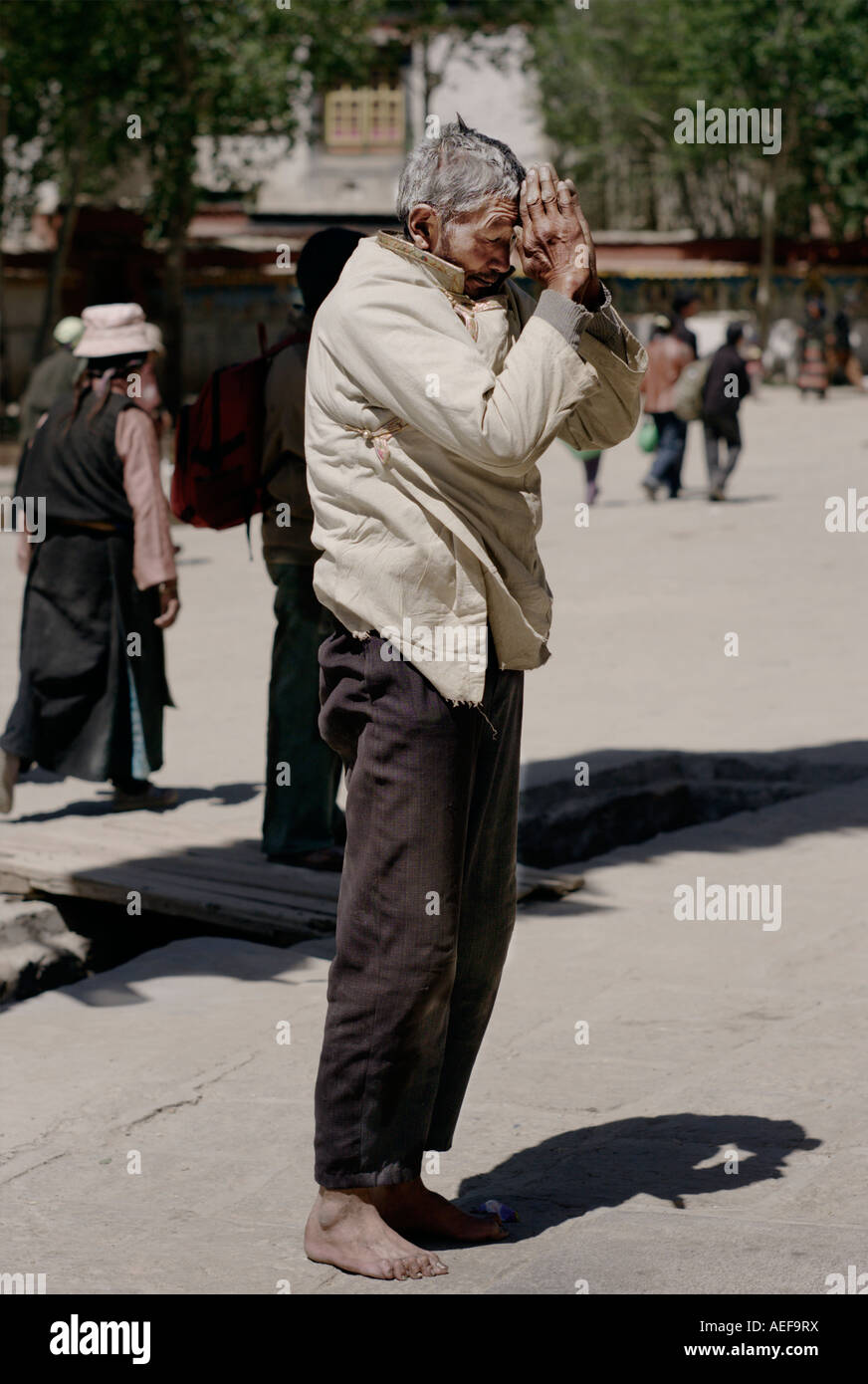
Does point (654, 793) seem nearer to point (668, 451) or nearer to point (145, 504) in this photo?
point (145, 504)

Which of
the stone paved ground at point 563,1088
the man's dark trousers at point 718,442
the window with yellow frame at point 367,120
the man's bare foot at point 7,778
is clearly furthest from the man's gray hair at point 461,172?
the window with yellow frame at point 367,120

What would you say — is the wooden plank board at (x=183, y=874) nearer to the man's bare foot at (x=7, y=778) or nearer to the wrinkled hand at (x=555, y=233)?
the man's bare foot at (x=7, y=778)

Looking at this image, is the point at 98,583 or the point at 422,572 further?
the point at 98,583

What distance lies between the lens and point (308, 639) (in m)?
6.25

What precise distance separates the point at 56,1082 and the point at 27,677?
3055mm

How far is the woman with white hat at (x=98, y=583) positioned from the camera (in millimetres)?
7062

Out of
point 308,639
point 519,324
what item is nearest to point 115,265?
point 308,639

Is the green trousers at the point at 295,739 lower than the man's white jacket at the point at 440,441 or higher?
lower

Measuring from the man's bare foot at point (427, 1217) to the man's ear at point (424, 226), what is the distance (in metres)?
1.58

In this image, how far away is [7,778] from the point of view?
7270mm

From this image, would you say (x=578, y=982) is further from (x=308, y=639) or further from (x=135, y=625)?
(x=135, y=625)

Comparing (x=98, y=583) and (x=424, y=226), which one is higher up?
(x=424, y=226)

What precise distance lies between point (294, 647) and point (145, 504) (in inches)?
41.9

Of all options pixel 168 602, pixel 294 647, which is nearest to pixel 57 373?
pixel 168 602
